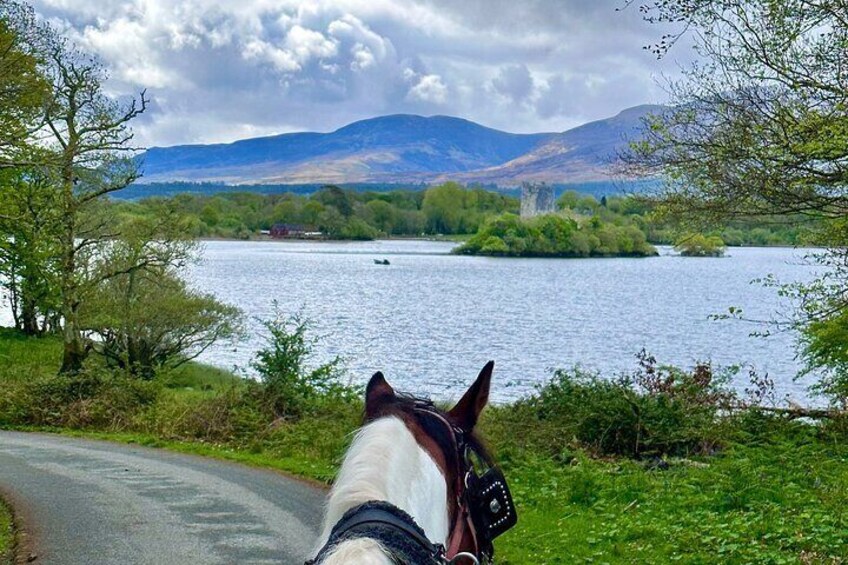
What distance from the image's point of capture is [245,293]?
5562 cm

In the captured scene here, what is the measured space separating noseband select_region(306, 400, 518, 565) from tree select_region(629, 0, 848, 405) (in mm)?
7531

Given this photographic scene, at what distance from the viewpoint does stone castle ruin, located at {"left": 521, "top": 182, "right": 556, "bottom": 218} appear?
152250mm

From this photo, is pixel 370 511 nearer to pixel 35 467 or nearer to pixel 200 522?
pixel 200 522

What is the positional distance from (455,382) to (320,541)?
2173cm

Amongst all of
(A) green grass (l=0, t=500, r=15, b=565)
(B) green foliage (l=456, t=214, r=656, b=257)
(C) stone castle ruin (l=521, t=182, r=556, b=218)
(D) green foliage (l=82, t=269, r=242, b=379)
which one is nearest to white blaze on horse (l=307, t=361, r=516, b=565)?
(A) green grass (l=0, t=500, r=15, b=565)

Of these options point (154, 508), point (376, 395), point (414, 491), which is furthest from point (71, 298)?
point (414, 491)

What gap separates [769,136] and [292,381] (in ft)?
34.5

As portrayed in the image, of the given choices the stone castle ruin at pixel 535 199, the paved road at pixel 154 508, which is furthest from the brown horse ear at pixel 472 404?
the stone castle ruin at pixel 535 199

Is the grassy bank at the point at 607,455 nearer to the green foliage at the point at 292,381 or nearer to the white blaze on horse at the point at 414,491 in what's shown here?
the green foliage at the point at 292,381

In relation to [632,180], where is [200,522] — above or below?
below

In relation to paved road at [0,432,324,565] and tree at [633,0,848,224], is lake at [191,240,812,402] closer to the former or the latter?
tree at [633,0,848,224]

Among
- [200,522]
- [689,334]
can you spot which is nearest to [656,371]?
[200,522]

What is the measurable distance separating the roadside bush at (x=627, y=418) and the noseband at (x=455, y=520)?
34.3 ft

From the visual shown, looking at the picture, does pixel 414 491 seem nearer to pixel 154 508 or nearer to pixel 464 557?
pixel 464 557
